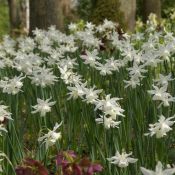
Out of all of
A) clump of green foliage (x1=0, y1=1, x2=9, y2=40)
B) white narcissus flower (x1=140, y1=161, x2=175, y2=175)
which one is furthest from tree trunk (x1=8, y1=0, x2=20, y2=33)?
white narcissus flower (x1=140, y1=161, x2=175, y2=175)

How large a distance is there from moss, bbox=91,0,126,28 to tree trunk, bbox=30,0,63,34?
0.60 metres

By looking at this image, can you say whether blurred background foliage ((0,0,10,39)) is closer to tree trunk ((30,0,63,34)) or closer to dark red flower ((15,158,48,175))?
tree trunk ((30,0,63,34))

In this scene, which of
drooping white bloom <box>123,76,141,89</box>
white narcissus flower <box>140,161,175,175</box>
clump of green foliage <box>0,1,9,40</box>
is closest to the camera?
white narcissus flower <box>140,161,175,175</box>

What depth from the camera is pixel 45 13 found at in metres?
7.55

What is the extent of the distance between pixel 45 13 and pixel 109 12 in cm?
99

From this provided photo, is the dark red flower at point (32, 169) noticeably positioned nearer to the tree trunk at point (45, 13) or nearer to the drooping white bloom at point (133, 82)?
the drooping white bloom at point (133, 82)

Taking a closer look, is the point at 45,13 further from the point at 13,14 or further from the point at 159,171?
the point at 13,14

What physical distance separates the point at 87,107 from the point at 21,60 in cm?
125

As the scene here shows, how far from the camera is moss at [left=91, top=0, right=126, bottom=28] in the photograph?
25.1ft

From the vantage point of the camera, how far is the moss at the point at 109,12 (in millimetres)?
7656

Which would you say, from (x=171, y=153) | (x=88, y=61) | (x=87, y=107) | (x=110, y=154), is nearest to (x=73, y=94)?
(x=87, y=107)

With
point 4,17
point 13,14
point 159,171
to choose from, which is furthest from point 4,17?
point 159,171

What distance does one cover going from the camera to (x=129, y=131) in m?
2.94

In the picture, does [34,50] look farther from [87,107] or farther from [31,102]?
[87,107]
